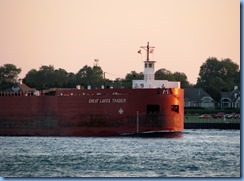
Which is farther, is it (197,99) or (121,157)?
(197,99)

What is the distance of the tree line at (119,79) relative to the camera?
67.1 meters

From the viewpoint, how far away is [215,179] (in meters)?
24.0

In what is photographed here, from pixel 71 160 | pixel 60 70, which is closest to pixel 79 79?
pixel 60 70

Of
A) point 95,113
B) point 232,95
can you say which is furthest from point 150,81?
point 232,95

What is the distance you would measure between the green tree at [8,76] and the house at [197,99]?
474 inches

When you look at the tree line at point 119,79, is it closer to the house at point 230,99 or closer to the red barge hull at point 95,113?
the house at point 230,99

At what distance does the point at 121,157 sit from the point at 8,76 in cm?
3921

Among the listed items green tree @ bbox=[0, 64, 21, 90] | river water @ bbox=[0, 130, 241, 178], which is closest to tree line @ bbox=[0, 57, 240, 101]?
green tree @ bbox=[0, 64, 21, 90]

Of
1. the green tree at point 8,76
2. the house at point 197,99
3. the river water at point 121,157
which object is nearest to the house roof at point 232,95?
the house at point 197,99

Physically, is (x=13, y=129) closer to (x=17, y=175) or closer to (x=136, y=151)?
(x=136, y=151)

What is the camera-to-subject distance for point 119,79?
71.2 meters

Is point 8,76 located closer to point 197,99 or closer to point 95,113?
point 197,99

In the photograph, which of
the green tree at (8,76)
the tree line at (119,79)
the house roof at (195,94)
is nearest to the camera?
the tree line at (119,79)

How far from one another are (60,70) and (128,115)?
39.5m
